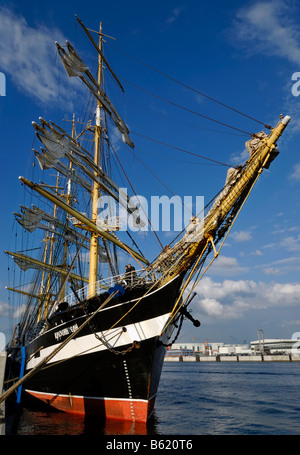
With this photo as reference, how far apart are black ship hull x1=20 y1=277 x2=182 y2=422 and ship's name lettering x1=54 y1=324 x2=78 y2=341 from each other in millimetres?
77

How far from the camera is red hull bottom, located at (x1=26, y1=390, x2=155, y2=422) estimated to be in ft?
36.4

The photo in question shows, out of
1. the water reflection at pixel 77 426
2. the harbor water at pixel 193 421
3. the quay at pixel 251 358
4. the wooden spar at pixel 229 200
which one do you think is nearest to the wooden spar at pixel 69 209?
the wooden spar at pixel 229 200

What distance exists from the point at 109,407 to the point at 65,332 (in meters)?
3.44

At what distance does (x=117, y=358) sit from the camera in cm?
1131

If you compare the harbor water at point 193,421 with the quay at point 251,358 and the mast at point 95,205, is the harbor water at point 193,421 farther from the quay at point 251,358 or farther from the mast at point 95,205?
the quay at point 251,358

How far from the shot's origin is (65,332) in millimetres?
13180

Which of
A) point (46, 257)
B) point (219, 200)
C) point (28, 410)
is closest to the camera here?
point (219, 200)

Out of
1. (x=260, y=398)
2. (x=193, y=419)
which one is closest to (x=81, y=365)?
(x=193, y=419)

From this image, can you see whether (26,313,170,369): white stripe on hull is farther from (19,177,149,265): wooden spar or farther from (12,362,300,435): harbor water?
(19,177,149,265): wooden spar

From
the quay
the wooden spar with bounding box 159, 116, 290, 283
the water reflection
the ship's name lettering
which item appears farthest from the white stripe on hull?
the quay

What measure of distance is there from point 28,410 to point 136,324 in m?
9.38

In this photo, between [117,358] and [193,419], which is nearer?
[117,358]

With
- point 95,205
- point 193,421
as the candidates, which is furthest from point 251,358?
point 95,205
